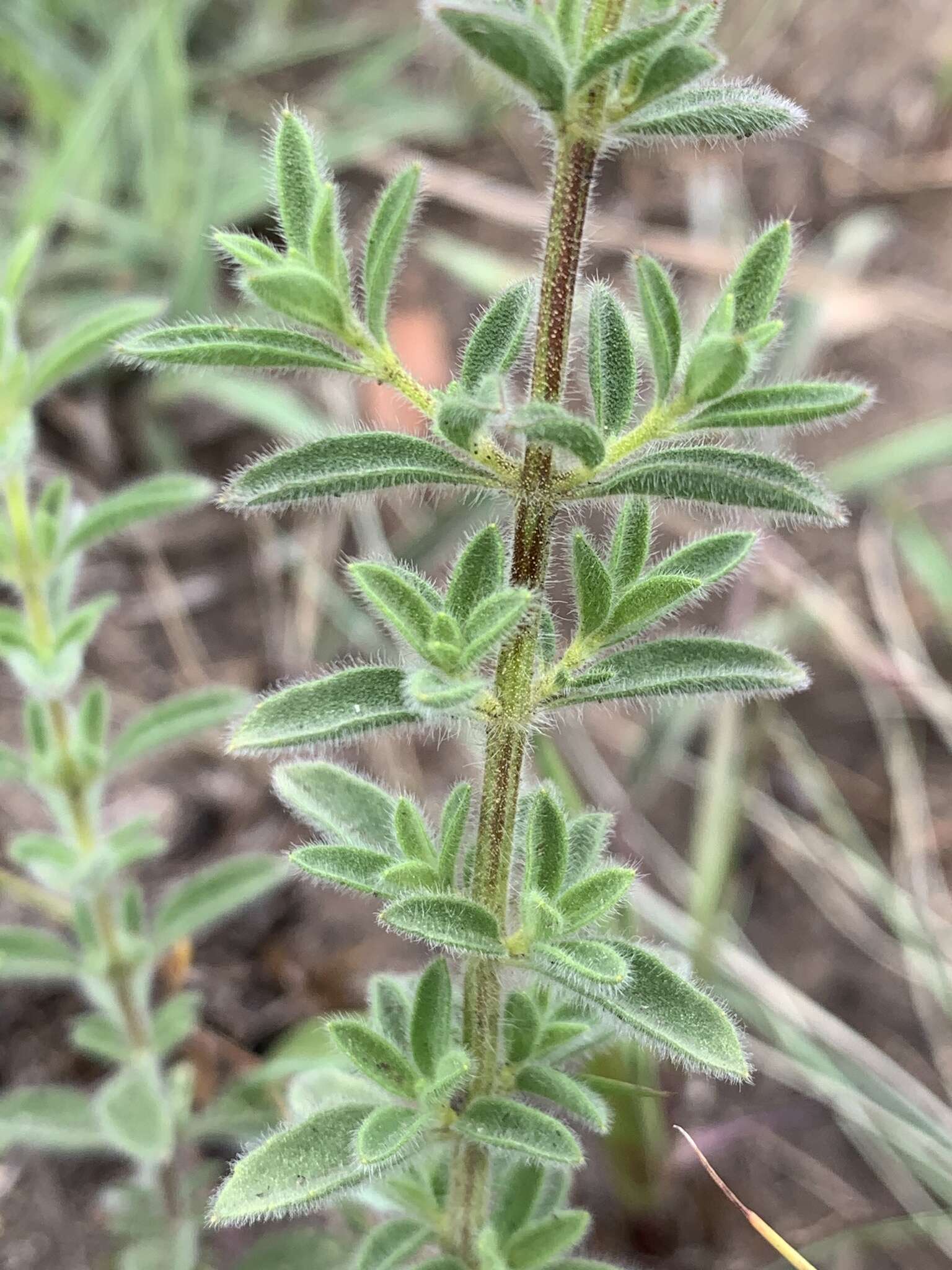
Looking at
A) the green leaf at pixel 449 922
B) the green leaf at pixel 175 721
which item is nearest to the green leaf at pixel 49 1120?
the green leaf at pixel 175 721

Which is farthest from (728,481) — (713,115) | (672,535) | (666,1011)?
(672,535)

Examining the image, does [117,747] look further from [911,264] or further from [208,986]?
[911,264]

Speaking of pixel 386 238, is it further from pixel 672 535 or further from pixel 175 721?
pixel 672 535

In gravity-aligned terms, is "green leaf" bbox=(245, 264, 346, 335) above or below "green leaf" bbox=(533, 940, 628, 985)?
above

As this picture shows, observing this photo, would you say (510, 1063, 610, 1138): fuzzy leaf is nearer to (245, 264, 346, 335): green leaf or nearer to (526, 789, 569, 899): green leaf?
(526, 789, 569, 899): green leaf

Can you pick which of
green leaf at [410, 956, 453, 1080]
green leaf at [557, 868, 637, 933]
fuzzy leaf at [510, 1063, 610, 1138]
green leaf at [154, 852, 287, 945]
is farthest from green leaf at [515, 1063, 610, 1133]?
green leaf at [154, 852, 287, 945]

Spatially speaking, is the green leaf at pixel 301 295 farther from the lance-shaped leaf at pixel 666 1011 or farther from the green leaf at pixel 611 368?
the lance-shaped leaf at pixel 666 1011
